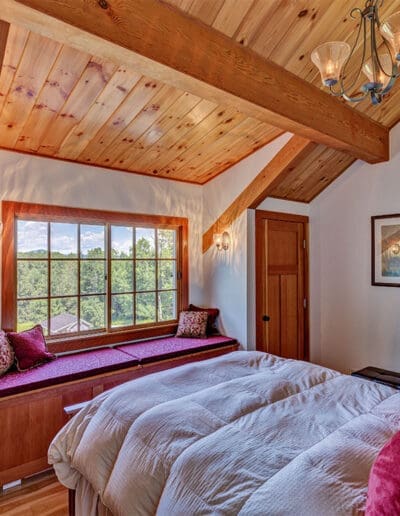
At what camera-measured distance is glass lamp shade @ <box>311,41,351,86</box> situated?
1.65 meters

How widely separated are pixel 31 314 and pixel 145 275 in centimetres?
118

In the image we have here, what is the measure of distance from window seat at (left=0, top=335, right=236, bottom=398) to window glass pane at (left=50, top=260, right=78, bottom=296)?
1.89ft

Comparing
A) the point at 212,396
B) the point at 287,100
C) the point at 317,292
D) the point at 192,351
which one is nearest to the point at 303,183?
the point at 317,292

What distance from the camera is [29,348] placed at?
273cm

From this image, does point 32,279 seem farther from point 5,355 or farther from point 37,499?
point 37,499

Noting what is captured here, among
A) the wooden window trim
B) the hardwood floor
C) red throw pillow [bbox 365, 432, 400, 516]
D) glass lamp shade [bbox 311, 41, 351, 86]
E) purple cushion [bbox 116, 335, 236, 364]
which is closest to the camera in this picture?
red throw pillow [bbox 365, 432, 400, 516]

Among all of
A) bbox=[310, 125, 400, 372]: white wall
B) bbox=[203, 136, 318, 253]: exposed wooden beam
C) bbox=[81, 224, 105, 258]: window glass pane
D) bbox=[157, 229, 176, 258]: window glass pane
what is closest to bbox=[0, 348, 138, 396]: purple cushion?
bbox=[81, 224, 105, 258]: window glass pane

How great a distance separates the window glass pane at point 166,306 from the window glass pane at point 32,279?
1244mm

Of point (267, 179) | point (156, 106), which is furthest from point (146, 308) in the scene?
point (156, 106)

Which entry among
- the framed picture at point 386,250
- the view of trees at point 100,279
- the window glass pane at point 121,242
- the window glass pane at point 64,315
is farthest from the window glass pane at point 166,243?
the framed picture at point 386,250

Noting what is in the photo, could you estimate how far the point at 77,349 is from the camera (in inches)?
126

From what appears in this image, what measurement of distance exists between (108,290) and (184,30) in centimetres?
239

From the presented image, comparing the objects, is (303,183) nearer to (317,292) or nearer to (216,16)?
(317,292)

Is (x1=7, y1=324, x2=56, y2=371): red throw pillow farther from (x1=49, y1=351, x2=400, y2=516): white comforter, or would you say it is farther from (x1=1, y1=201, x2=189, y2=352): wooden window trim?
(x1=49, y1=351, x2=400, y2=516): white comforter
